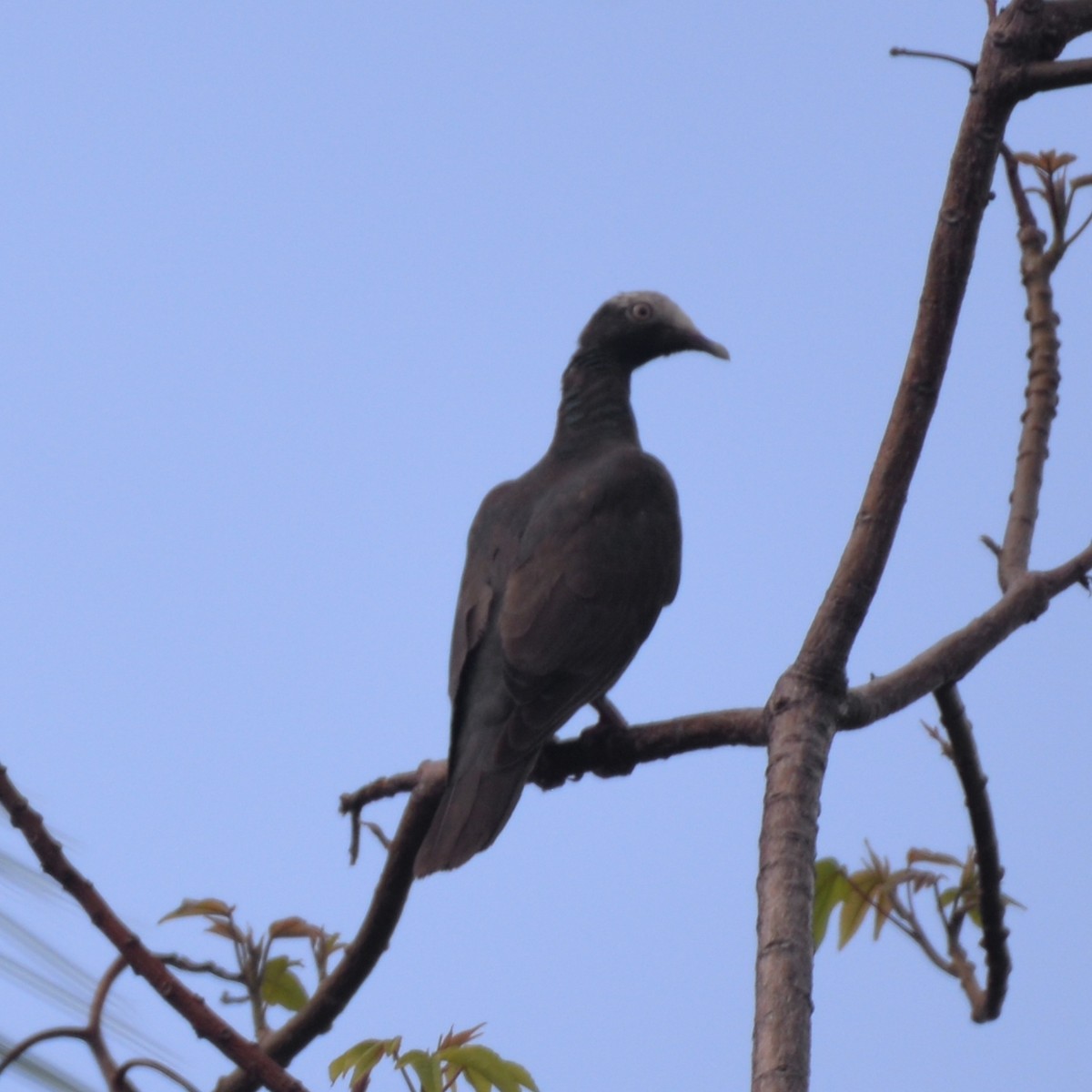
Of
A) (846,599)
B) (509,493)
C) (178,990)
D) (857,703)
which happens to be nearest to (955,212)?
(846,599)

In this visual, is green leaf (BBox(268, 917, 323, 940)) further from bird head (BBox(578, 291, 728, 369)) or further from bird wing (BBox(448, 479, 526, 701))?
bird head (BBox(578, 291, 728, 369))

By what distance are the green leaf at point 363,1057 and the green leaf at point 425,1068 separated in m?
0.06

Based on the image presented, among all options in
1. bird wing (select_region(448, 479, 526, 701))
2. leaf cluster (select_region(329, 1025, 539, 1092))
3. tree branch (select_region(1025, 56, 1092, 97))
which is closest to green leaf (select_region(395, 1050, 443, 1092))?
leaf cluster (select_region(329, 1025, 539, 1092))

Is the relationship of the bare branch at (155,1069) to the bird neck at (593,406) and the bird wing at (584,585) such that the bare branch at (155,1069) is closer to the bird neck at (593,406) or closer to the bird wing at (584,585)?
the bird wing at (584,585)

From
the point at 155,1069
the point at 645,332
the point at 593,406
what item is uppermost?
the point at 645,332

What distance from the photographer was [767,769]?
80.4 inches

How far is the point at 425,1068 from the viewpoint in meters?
1.90

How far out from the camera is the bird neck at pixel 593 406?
15.8 feet

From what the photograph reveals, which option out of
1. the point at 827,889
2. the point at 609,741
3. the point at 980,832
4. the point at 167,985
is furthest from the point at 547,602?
the point at 167,985

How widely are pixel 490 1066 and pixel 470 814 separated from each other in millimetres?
1221

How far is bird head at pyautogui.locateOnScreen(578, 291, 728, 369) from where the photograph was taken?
504cm

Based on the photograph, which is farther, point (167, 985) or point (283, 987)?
point (283, 987)

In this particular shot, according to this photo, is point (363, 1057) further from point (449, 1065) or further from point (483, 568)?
point (483, 568)

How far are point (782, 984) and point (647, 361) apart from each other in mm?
3678
